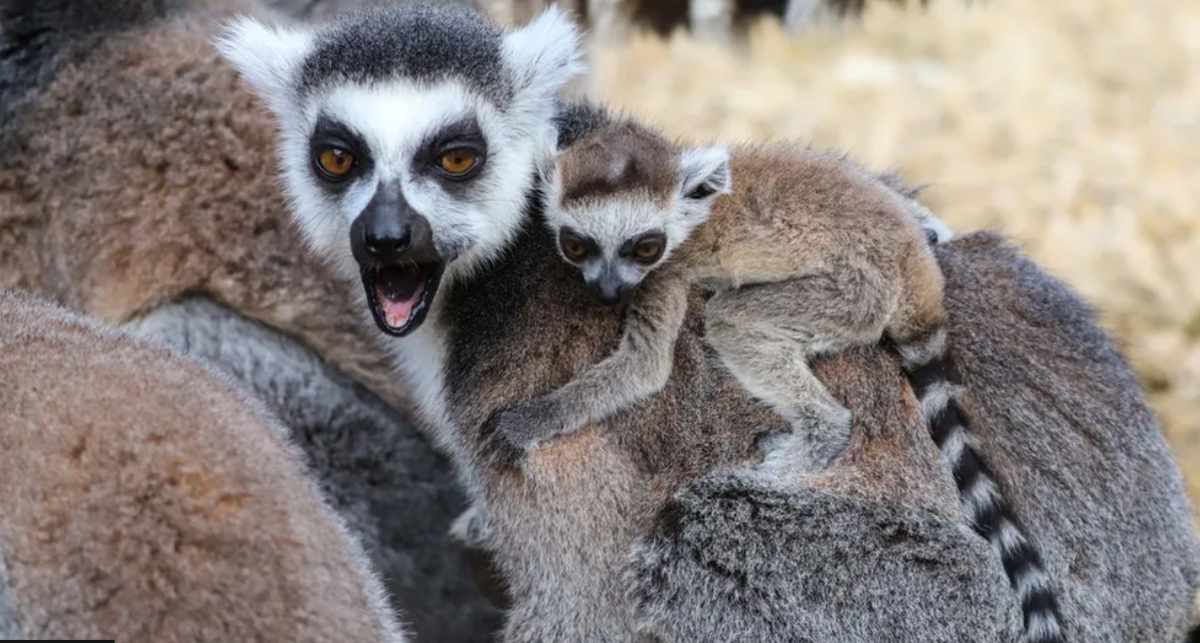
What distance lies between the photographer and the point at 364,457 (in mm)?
5457

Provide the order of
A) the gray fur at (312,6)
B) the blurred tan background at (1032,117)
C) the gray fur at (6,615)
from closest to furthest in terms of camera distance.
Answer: the gray fur at (6,615)
the gray fur at (312,6)
the blurred tan background at (1032,117)

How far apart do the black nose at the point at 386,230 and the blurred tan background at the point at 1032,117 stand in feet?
15.2

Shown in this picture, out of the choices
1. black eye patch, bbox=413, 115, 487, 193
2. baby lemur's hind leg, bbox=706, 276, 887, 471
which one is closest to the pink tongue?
black eye patch, bbox=413, 115, 487, 193

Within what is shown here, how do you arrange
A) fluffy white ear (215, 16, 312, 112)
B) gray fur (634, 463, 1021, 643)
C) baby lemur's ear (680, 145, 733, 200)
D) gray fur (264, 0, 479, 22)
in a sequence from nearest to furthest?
1. gray fur (634, 463, 1021, 643)
2. baby lemur's ear (680, 145, 733, 200)
3. fluffy white ear (215, 16, 312, 112)
4. gray fur (264, 0, 479, 22)

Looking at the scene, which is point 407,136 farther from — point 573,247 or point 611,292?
point 611,292

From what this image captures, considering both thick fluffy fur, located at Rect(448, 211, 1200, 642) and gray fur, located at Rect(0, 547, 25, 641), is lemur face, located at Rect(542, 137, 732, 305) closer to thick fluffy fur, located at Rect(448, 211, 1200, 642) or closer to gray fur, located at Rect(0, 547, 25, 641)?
thick fluffy fur, located at Rect(448, 211, 1200, 642)

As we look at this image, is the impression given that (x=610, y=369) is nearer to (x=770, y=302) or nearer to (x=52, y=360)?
(x=770, y=302)

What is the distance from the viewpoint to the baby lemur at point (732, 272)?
14.0 ft

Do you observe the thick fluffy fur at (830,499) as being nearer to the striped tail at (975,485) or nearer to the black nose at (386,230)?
the striped tail at (975,485)

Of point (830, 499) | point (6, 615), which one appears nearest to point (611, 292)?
point (830, 499)

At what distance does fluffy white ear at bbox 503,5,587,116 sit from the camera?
4539 mm

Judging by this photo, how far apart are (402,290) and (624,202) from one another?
2.10 feet

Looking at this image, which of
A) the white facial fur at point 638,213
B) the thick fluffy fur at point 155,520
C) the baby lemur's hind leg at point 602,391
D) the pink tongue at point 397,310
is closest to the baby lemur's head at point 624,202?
the white facial fur at point 638,213

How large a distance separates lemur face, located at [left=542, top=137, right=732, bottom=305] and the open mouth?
0.38 meters
